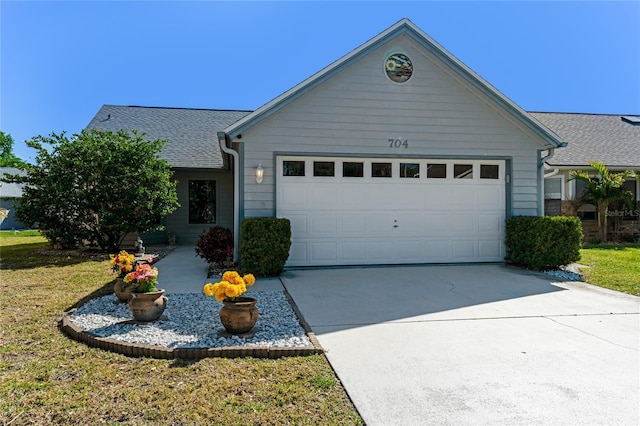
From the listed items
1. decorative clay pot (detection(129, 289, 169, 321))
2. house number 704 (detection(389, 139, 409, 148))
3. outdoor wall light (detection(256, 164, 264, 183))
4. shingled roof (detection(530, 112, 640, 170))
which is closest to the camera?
decorative clay pot (detection(129, 289, 169, 321))

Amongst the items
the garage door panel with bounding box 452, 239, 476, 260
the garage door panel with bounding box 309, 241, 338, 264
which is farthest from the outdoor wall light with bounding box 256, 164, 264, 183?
the garage door panel with bounding box 452, 239, 476, 260

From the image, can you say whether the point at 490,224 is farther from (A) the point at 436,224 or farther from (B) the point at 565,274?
(B) the point at 565,274

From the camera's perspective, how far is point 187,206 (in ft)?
46.4

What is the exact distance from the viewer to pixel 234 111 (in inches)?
736

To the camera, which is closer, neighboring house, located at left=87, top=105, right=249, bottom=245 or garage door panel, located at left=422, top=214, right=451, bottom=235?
garage door panel, located at left=422, top=214, right=451, bottom=235

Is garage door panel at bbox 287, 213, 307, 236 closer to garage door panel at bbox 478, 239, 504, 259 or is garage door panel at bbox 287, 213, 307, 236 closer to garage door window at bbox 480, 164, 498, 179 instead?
garage door panel at bbox 478, 239, 504, 259

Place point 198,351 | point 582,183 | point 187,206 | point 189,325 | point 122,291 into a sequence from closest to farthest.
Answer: point 198,351 → point 189,325 → point 122,291 → point 187,206 → point 582,183

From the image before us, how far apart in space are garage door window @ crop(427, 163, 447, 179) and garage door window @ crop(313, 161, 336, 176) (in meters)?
2.30

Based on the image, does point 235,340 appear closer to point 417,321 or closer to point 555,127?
point 417,321

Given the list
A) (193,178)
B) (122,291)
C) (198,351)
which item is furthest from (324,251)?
(193,178)

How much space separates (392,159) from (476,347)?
5.67 m

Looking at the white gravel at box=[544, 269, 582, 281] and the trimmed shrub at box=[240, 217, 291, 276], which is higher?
the trimmed shrub at box=[240, 217, 291, 276]

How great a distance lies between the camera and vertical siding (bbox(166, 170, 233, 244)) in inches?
555

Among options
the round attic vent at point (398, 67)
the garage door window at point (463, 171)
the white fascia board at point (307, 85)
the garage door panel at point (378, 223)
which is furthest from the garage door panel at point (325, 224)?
the round attic vent at point (398, 67)
